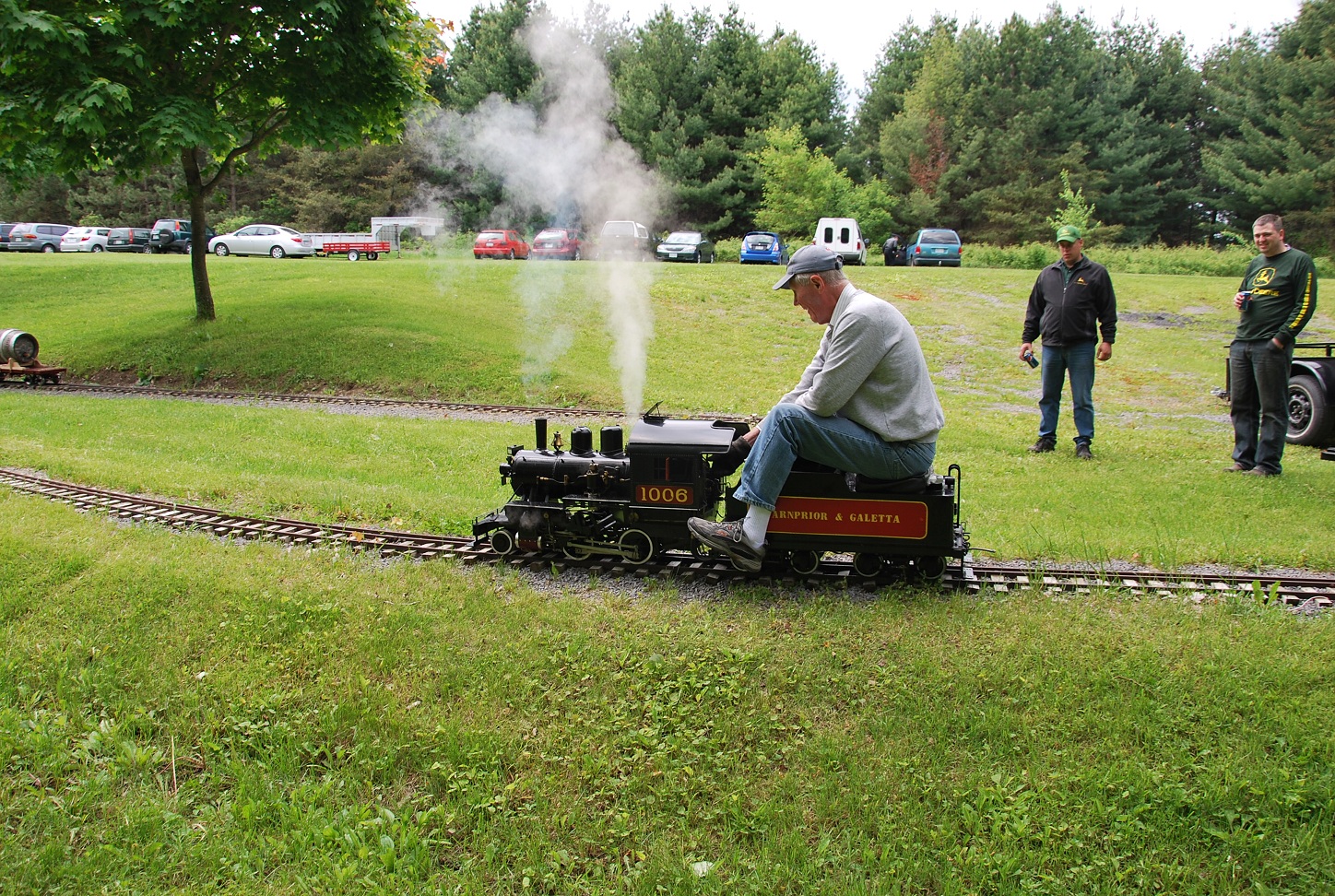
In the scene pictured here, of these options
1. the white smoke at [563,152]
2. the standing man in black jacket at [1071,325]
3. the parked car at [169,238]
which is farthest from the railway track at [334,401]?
the parked car at [169,238]

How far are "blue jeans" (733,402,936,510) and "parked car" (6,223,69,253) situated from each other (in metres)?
49.1

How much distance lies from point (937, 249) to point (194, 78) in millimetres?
24792

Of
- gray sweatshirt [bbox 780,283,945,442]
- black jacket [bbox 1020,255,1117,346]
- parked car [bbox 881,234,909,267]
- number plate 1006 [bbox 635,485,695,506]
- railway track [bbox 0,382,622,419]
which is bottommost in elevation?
railway track [bbox 0,382,622,419]

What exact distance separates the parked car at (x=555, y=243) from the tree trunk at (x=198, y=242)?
341 inches

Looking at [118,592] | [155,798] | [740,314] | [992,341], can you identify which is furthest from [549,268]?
[155,798]

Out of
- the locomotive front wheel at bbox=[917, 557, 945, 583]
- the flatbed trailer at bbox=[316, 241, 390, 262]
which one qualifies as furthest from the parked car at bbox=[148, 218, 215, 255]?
the locomotive front wheel at bbox=[917, 557, 945, 583]

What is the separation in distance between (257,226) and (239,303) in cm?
2053

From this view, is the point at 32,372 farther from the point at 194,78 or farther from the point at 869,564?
the point at 869,564

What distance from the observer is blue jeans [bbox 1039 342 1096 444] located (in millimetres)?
9633

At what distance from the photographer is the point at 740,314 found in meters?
19.8

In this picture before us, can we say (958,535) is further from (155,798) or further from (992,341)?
(992,341)

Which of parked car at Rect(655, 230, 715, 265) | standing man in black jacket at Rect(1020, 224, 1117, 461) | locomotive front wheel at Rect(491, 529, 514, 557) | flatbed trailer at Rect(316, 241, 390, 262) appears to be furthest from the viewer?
parked car at Rect(655, 230, 715, 265)

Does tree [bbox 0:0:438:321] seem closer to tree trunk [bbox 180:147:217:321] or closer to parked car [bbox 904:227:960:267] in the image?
tree trunk [bbox 180:147:217:321]

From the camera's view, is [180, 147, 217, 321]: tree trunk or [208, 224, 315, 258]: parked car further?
[208, 224, 315, 258]: parked car
